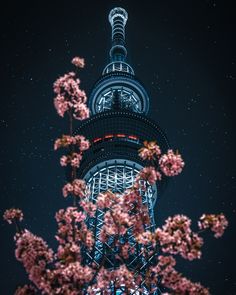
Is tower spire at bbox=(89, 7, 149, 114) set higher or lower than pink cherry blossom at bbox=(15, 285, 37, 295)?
higher

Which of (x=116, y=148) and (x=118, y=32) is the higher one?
(x=118, y=32)

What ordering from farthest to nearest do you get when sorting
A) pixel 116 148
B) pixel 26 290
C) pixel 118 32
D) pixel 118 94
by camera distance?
pixel 118 32, pixel 118 94, pixel 116 148, pixel 26 290

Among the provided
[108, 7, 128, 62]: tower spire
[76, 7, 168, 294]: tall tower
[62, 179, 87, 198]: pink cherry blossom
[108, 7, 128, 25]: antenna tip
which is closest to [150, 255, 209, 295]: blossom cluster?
[62, 179, 87, 198]: pink cherry blossom

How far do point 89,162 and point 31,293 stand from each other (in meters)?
24.1

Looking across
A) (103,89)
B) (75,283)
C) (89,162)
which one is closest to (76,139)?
(75,283)

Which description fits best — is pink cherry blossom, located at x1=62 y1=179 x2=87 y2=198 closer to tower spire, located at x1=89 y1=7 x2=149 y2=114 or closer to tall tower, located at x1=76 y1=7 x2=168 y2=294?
tall tower, located at x1=76 y1=7 x2=168 y2=294

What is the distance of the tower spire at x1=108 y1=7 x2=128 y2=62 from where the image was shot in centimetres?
4584

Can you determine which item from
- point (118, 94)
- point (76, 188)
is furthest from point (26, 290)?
point (118, 94)

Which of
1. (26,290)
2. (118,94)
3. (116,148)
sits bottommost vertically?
(26,290)

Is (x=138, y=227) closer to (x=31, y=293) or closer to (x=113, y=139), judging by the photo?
(x=31, y=293)

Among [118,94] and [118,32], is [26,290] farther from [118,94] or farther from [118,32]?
[118,32]

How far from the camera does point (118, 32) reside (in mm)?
49688

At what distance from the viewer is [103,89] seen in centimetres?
3859

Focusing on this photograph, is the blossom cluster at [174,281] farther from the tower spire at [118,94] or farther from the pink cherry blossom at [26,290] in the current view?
the tower spire at [118,94]
